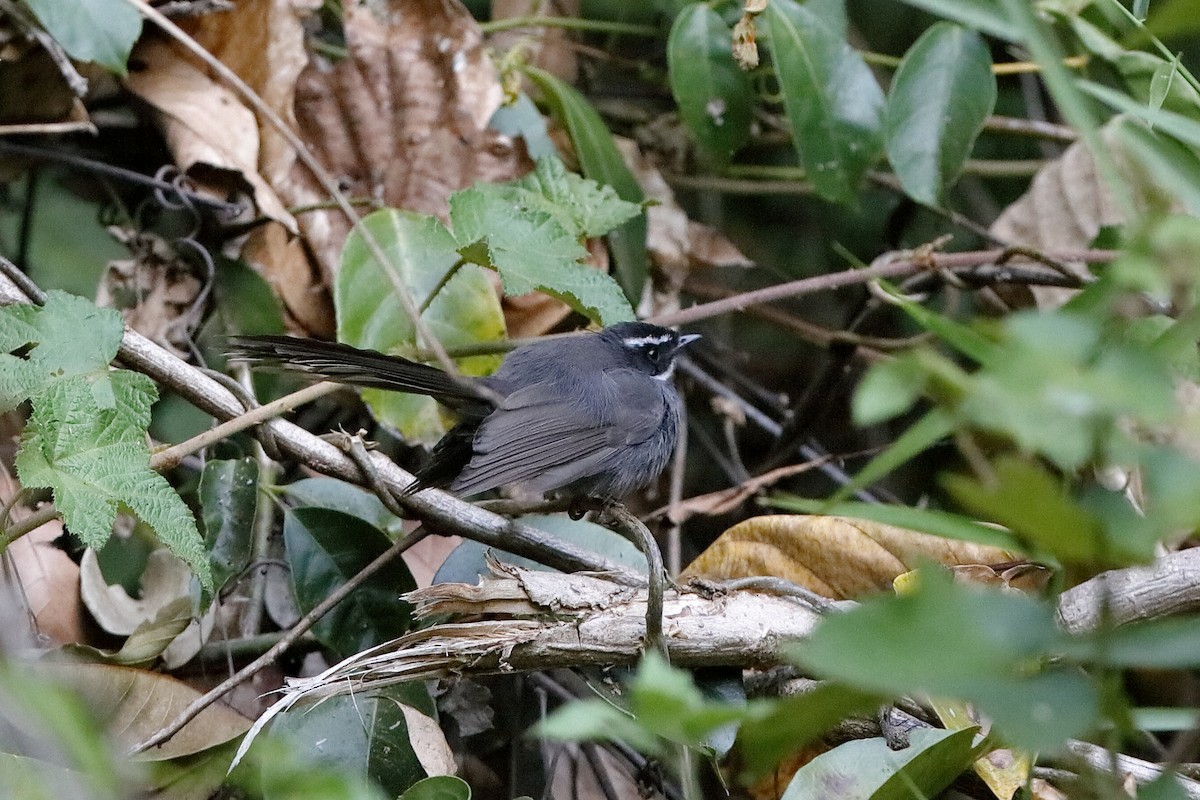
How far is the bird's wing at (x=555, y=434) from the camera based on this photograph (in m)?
2.66

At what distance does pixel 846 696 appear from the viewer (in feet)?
3.16

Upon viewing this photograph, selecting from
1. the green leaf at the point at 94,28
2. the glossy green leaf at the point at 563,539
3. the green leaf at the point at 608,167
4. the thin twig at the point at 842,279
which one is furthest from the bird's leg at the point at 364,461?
the green leaf at the point at 608,167

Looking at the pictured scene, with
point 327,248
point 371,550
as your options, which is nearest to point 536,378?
point 371,550

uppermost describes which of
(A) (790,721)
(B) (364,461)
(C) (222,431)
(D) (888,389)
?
(D) (888,389)

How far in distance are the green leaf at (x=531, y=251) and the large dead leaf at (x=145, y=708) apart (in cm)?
119

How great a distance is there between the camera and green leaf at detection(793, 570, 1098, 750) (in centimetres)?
79

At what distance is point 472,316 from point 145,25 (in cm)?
144

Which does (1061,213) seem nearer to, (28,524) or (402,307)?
(402,307)

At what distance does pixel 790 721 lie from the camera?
37.0 inches

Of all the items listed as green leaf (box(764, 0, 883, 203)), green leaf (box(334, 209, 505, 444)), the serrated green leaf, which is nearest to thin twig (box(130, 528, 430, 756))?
green leaf (box(334, 209, 505, 444))

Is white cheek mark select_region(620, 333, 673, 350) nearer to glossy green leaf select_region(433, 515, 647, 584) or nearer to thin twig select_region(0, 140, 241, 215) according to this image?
glossy green leaf select_region(433, 515, 647, 584)

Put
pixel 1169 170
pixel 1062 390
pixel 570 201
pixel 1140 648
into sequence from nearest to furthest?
1. pixel 1062 390
2. pixel 1140 648
3. pixel 1169 170
4. pixel 570 201

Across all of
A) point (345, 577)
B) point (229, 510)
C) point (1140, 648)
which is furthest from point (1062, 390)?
point (229, 510)

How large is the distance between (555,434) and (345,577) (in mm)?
718
